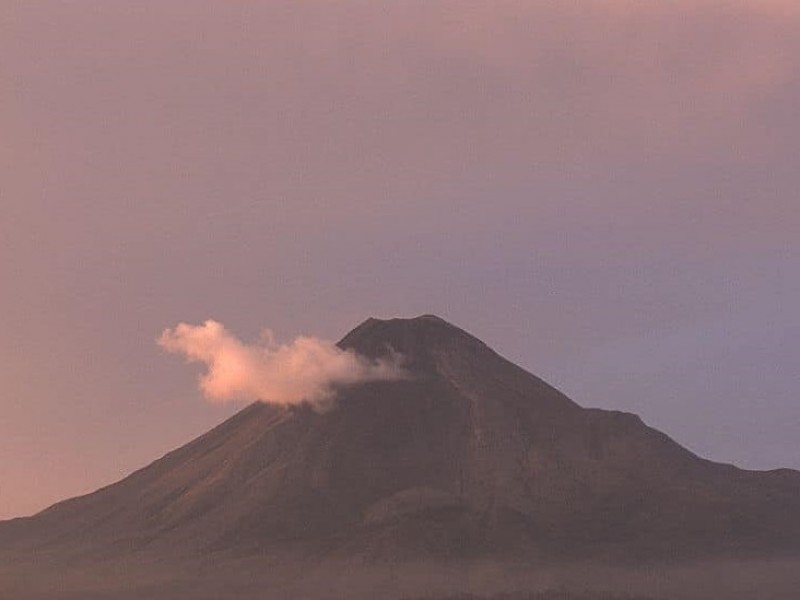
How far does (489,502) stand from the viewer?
613 feet

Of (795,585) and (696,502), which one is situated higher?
(696,502)

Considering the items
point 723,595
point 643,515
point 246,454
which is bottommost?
point 723,595

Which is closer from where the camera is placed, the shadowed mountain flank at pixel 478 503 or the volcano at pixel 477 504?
the volcano at pixel 477 504

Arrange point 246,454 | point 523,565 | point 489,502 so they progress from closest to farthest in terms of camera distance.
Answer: point 523,565, point 489,502, point 246,454

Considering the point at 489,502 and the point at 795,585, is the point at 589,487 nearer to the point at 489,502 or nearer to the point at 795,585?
the point at 489,502

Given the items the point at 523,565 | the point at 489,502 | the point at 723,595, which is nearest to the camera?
the point at 723,595

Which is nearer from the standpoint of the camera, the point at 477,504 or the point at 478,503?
the point at 477,504

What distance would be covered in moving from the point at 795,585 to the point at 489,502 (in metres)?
37.4

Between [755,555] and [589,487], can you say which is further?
[589,487]

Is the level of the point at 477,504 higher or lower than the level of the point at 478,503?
lower

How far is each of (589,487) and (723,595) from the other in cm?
2835

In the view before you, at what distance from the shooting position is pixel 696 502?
185 metres

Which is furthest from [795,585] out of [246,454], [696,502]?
[246,454]

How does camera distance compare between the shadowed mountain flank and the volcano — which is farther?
the shadowed mountain flank
